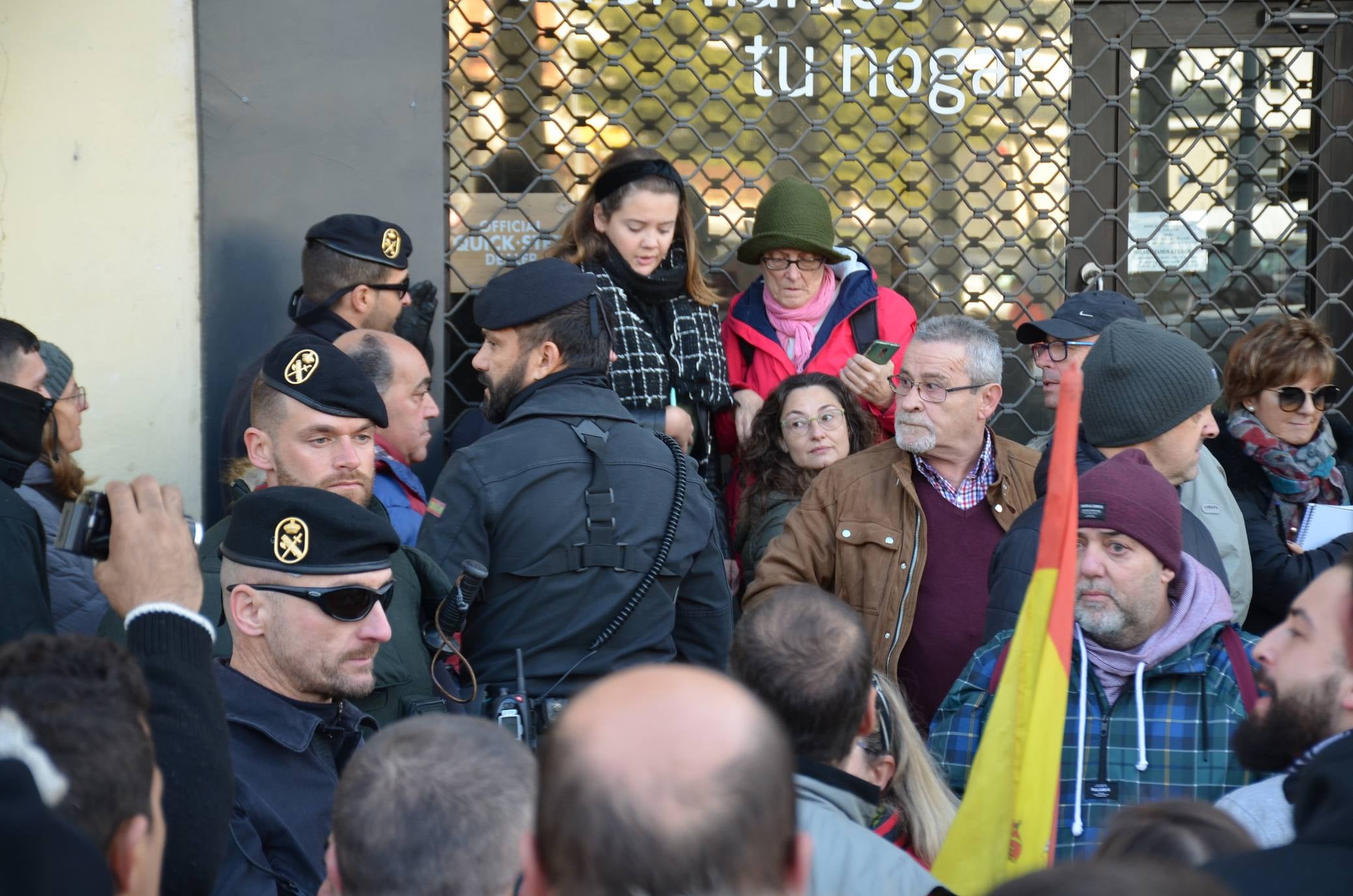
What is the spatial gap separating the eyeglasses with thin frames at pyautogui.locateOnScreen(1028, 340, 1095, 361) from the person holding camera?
2941 millimetres

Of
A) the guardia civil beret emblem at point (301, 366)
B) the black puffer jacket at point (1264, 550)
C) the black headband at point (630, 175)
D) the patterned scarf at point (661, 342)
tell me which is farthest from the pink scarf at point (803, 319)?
the guardia civil beret emblem at point (301, 366)

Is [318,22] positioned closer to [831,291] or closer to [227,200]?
[227,200]

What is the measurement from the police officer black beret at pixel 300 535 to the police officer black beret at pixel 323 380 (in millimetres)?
694

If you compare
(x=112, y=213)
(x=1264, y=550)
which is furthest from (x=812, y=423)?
(x=112, y=213)

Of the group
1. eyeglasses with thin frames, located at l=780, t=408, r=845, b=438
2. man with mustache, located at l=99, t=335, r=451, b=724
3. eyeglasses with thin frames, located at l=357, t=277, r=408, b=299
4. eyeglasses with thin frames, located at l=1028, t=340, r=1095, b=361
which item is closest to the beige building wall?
eyeglasses with thin frames, located at l=357, t=277, r=408, b=299

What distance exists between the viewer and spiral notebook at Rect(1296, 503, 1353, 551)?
13.2ft

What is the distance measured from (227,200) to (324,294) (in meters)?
0.75

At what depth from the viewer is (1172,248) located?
5.52m

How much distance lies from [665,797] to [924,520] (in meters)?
2.70

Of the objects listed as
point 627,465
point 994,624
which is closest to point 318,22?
point 627,465

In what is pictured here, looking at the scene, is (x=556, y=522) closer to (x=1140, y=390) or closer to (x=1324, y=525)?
(x=1140, y=390)

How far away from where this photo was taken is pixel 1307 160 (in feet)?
17.8

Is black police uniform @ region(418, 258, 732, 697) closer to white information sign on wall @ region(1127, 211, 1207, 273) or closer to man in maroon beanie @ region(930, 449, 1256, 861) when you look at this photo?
man in maroon beanie @ region(930, 449, 1256, 861)

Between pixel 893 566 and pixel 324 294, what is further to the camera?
pixel 324 294
